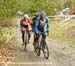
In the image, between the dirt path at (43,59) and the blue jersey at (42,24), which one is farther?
the blue jersey at (42,24)

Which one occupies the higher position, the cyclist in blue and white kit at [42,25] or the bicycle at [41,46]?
the cyclist in blue and white kit at [42,25]

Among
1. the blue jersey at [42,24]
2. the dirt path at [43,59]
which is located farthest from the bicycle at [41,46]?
the blue jersey at [42,24]

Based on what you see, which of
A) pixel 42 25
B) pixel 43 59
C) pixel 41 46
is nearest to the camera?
pixel 43 59

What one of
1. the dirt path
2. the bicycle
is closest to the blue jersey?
the bicycle

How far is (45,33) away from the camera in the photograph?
16141 millimetres

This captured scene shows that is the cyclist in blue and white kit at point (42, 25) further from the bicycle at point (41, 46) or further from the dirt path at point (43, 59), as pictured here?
the dirt path at point (43, 59)

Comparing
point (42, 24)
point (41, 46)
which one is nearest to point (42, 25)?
point (42, 24)

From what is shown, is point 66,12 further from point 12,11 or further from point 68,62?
point 68,62

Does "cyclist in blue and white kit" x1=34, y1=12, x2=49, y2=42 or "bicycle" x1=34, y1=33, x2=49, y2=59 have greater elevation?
"cyclist in blue and white kit" x1=34, y1=12, x2=49, y2=42

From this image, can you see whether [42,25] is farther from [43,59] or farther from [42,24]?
[43,59]

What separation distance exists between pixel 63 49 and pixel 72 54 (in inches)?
87.6

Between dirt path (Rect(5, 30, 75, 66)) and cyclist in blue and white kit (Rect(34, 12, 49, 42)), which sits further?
cyclist in blue and white kit (Rect(34, 12, 49, 42))

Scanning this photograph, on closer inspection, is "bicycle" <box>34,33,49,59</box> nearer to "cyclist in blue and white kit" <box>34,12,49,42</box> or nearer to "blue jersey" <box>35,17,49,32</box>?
"cyclist in blue and white kit" <box>34,12,49,42</box>

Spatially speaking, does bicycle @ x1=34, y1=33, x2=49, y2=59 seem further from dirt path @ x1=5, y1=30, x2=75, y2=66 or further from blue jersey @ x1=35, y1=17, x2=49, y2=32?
blue jersey @ x1=35, y1=17, x2=49, y2=32
